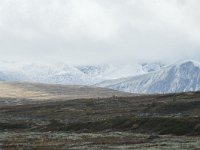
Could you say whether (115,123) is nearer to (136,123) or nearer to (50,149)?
(136,123)

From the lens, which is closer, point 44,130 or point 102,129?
point 102,129

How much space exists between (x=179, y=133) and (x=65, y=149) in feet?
78.7

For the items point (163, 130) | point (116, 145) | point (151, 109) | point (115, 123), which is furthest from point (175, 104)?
point (116, 145)

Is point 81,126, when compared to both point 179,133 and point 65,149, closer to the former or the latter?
point 179,133

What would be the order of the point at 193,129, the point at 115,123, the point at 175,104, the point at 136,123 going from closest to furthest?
1. the point at 193,129
2. the point at 136,123
3. the point at 115,123
4. the point at 175,104

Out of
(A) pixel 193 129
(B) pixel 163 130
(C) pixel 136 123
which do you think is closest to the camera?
(A) pixel 193 129

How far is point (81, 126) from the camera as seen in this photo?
98.6 metres

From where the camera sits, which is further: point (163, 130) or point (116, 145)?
point (163, 130)

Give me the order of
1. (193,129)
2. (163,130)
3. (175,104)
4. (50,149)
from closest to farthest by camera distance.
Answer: (50,149)
(193,129)
(163,130)
(175,104)

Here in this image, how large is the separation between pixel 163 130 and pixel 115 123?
1907cm

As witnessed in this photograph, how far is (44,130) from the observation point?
327 ft

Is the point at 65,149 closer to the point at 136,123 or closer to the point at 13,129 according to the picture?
the point at 136,123

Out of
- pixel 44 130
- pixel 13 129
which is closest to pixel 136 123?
pixel 44 130

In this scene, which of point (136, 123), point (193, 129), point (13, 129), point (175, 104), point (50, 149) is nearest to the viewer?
point (50, 149)
